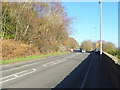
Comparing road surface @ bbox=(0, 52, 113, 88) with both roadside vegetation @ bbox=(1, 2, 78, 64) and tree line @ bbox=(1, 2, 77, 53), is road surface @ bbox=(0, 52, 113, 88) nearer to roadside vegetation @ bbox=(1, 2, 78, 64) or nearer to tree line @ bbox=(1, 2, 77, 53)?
roadside vegetation @ bbox=(1, 2, 78, 64)

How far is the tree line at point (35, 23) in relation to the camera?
108ft

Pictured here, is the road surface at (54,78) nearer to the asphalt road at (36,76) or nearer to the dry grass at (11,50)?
the asphalt road at (36,76)

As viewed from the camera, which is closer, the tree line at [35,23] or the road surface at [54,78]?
the road surface at [54,78]

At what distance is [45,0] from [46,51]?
39.1 ft

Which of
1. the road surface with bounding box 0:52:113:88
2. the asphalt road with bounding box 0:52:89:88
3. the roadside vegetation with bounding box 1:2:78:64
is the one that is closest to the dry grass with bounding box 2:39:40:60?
the roadside vegetation with bounding box 1:2:78:64

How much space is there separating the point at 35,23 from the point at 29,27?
143cm

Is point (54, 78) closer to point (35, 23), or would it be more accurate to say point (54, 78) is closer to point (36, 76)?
point (36, 76)

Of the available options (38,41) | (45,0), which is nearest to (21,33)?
(38,41)

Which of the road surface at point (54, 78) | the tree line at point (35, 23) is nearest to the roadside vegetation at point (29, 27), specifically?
the tree line at point (35, 23)

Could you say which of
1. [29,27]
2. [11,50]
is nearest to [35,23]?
[29,27]

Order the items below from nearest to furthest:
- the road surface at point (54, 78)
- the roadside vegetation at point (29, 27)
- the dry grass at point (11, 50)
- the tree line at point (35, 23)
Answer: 1. the road surface at point (54, 78)
2. the dry grass at point (11, 50)
3. the roadside vegetation at point (29, 27)
4. the tree line at point (35, 23)

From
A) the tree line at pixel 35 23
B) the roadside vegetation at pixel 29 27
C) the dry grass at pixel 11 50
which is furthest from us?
the tree line at pixel 35 23

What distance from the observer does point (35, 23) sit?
3806 cm

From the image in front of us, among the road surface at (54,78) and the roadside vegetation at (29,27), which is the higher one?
the roadside vegetation at (29,27)
